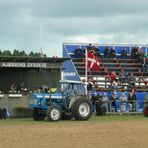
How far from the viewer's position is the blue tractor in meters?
25.2

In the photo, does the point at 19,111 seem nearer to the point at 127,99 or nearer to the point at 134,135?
the point at 127,99

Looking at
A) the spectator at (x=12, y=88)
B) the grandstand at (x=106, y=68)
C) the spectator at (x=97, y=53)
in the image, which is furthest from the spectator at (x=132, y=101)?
the spectator at (x=12, y=88)

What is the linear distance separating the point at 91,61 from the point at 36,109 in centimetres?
1100

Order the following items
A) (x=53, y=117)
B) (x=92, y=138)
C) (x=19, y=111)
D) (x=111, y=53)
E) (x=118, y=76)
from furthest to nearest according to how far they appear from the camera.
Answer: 1. (x=111, y=53)
2. (x=118, y=76)
3. (x=19, y=111)
4. (x=53, y=117)
5. (x=92, y=138)

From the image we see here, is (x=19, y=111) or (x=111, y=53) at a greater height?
(x=111, y=53)

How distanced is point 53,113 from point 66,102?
4.30ft

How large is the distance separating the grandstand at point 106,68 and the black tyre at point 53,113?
13.0 meters

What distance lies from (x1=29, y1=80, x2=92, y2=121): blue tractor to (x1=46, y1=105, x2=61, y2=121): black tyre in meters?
0.22

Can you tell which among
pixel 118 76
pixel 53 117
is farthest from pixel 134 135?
pixel 118 76

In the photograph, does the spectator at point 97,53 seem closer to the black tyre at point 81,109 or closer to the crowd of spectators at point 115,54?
the crowd of spectators at point 115,54

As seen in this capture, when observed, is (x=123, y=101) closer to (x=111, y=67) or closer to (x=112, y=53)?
(x=111, y=67)

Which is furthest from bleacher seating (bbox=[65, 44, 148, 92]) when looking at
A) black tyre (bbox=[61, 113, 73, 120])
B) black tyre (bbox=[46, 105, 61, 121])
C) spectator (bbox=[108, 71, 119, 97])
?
black tyre (bbox=[46, 105, 61, 121])

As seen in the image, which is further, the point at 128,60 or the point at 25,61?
the point at 128,60

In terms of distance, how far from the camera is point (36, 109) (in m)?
25.9
